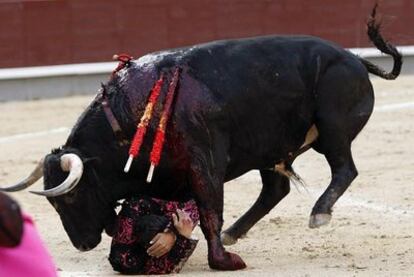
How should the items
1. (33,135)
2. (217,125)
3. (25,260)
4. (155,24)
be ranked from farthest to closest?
(155,24) → (33,135) → (217,125) → (25,260)

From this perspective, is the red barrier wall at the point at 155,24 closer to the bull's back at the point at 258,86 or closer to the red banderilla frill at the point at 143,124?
the bull's back at the point at 258,86

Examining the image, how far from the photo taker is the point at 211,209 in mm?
4523

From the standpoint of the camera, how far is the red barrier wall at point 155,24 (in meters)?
12.1

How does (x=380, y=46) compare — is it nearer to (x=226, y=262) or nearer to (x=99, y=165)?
(x=226, y=262)

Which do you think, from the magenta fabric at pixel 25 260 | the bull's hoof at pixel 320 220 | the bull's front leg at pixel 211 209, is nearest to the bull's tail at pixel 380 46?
the bull's hoof at pixel 320 220

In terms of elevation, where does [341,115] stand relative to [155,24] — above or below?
above

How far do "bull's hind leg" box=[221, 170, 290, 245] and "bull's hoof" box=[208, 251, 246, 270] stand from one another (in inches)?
22.7

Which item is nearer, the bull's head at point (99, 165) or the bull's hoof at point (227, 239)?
the bull's head at point (99, 165)

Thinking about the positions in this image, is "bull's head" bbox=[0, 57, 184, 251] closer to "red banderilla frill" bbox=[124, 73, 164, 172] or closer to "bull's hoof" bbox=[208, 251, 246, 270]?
"red banderilla frill" bbox=[124, 73, 164, 172]

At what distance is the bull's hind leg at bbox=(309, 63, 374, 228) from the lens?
4.79 meters

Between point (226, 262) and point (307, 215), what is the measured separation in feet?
4.99

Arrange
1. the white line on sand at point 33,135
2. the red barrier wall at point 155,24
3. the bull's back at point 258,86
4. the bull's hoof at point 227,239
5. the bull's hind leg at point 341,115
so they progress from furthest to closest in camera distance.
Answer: the red barrier wall at point 155,24
the white line on sand at point 33,135
the bull's hoof at point 227,239
the bull's hind leg at point 341,115
the bull's back at point 258,86

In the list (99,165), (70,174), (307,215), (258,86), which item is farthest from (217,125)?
(307,215)

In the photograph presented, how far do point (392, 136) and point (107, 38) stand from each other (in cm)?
470
